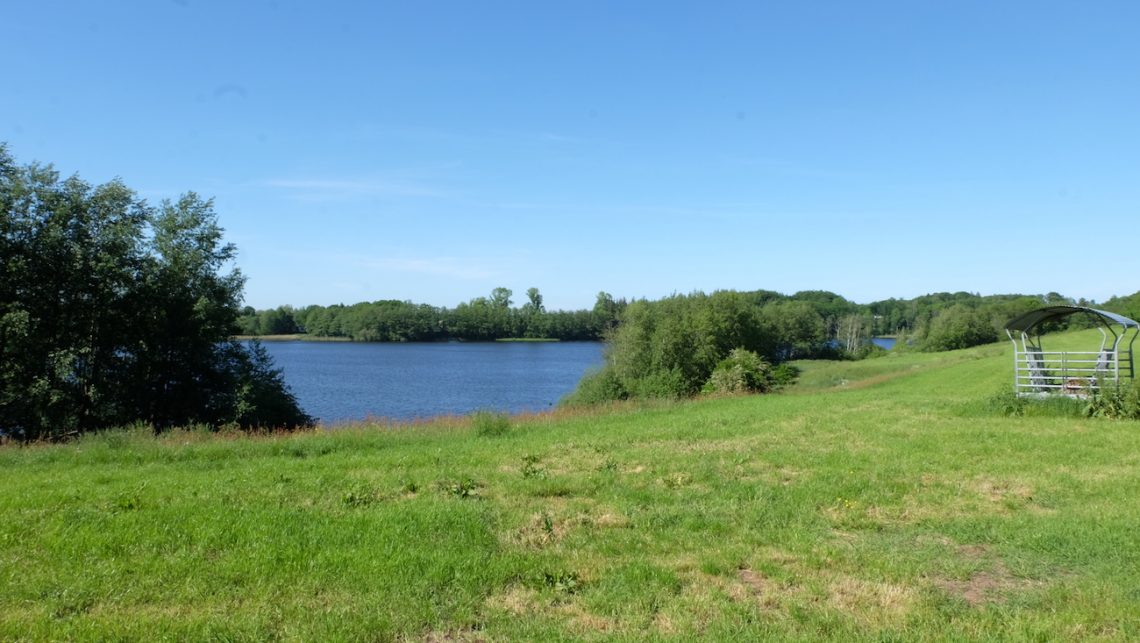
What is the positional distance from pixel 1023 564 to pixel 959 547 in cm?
65

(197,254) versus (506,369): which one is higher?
(197,254)

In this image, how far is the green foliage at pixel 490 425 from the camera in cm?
1627

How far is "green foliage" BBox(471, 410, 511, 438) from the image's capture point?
1627 cm

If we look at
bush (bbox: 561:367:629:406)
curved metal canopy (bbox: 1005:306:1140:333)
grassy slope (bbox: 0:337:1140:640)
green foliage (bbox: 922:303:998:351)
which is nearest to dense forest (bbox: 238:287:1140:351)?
green foliage (bbox: 922:303:998:351)

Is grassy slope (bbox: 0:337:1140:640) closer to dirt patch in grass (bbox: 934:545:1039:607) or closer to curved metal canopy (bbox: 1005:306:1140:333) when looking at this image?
dirt patch in grass (bbox: 934:545:1039:607)

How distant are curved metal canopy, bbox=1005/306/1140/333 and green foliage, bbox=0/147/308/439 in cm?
2604

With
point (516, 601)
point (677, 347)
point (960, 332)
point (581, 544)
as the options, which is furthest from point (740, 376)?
point (960, 332)

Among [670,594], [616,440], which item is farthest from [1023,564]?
[616,440]

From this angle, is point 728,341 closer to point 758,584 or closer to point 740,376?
point 740,376

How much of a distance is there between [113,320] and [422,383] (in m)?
31.3

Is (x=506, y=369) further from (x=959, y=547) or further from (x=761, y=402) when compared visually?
(x=959, y=547)

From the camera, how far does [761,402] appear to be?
78.8 feet

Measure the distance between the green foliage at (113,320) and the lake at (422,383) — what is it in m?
5.40

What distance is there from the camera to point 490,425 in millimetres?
16547
